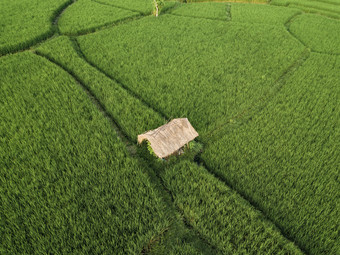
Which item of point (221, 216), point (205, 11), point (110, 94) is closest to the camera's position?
point (221, 216)

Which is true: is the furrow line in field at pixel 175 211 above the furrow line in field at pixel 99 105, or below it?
below

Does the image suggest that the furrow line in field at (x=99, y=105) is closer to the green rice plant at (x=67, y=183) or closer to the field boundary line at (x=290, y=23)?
the green rice plant at (x=67, y=183)

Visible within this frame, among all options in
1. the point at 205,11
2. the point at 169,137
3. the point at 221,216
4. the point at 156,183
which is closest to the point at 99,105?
the point at 169,137

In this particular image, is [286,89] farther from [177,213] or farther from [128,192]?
[128,192]

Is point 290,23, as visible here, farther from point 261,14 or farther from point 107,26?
point 107,26

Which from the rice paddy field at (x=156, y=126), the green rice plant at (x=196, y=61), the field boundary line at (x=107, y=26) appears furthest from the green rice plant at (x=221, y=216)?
the field boundary line at (x=107, y=26)

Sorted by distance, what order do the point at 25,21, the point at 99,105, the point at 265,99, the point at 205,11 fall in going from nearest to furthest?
1. the point at 99,105
2. the point at 265,99
3. the point at 25,21
4. the point at 205,11

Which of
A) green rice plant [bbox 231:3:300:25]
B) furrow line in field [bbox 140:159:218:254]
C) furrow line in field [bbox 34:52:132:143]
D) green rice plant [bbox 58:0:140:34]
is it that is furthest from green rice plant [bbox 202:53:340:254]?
green rice plant [bbox 58:0:140:34]
